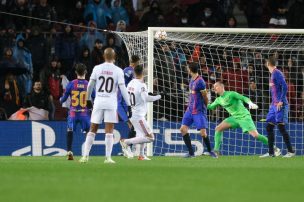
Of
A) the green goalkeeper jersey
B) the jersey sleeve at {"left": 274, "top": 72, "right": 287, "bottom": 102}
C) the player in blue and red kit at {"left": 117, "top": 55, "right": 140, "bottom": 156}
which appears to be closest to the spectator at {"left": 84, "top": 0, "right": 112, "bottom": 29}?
the player in blue and red kit at {"left": 117, "top": 55, "right": 140, "bottom": 156}

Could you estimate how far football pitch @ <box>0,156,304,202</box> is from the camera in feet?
36.0

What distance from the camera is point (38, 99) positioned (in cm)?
2391

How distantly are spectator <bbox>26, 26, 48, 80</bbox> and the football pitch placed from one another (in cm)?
897

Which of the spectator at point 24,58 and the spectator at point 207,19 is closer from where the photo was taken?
the spectator at point 24,58

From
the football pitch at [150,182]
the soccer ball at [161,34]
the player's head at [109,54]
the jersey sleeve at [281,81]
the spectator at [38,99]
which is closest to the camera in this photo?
the football pitch at [150,182]

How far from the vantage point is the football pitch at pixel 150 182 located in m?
11.0

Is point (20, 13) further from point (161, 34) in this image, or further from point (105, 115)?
point (105, 115)

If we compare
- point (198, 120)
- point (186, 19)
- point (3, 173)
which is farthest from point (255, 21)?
point (3, 173)

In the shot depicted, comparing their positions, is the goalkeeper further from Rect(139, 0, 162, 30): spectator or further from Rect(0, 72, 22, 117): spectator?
Rect(139, 0, 162, 30): spectator

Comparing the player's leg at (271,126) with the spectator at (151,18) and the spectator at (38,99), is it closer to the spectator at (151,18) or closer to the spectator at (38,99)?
the spectator at (38,99)

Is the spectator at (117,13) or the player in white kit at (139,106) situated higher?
the spectator at (117,13)

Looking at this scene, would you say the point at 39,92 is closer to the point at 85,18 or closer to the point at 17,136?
the point at 17,136

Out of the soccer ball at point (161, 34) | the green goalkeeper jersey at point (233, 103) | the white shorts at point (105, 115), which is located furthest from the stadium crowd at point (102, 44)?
the white shorts at point (105, 115)

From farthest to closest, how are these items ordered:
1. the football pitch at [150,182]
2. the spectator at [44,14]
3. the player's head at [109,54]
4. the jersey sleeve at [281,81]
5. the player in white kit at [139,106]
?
the spectator at [44,14] < the jersey sleeve at [281,81] < the player in white kit at [139,106] < the player's head at [109,54] < the football pitch at [150,182]
